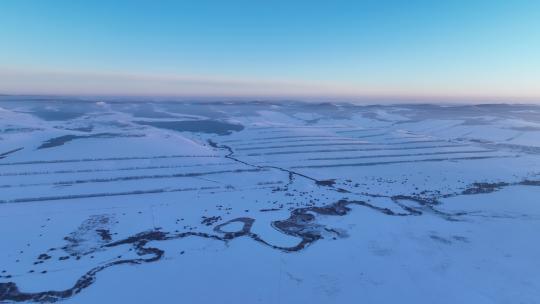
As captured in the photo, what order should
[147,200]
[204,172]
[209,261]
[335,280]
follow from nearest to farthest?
[335,280] → [209,261] → [147,200] → [204,172]

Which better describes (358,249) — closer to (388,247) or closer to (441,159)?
(388,247)

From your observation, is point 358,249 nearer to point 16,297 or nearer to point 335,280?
point 335,280

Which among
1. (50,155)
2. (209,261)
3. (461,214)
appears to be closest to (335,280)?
(209,261)

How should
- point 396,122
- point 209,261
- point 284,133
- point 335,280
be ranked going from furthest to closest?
point 396,122 → point 284,133 → point 209,261 → point 335,280

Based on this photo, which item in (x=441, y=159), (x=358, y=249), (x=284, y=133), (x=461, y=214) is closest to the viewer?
(x=358, y=249)

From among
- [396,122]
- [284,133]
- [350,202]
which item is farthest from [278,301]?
[396,122]

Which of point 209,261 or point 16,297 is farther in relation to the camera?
point 209,261
